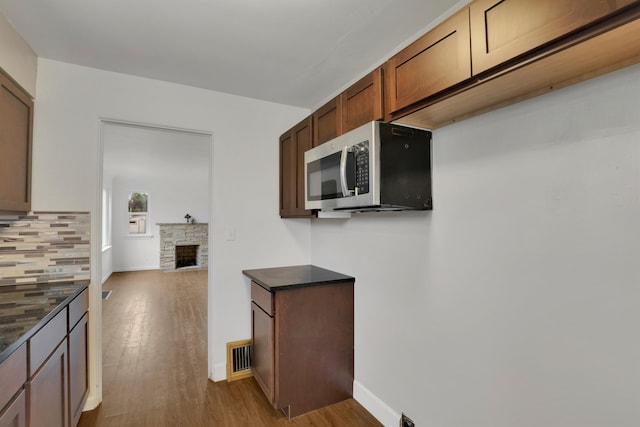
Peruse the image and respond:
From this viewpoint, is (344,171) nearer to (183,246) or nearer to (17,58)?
(17,58)

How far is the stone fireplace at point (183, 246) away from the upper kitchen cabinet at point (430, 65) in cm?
721

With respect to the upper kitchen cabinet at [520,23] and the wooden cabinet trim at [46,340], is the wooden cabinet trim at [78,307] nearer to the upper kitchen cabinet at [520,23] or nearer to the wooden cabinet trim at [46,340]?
the wooden cabinet trim at [46,340]

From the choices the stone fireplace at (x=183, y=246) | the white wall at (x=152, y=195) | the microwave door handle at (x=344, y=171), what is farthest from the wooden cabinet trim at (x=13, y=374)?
the stone fireplace at (x=183, y=246)

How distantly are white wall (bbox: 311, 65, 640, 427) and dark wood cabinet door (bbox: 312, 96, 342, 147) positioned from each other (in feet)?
2.19

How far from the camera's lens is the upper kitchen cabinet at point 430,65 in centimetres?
116

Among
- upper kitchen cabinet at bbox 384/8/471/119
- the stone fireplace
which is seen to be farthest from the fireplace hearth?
upper kitchen cabinet at bbox 384/8/471/119

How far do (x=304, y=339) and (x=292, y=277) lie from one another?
463 mm

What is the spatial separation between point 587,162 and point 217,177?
2.39m

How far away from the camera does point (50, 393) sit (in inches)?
57.1

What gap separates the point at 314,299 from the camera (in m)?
2.20

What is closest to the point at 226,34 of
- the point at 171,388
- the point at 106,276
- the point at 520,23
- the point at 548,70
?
the point at 520,23

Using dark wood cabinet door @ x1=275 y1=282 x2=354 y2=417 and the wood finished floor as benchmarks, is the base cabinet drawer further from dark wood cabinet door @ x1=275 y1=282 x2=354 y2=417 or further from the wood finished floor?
the wood finished floor

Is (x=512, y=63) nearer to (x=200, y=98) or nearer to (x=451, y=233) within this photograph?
(x=451, y=233)

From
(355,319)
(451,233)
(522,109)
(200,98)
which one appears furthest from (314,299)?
(200,98)
